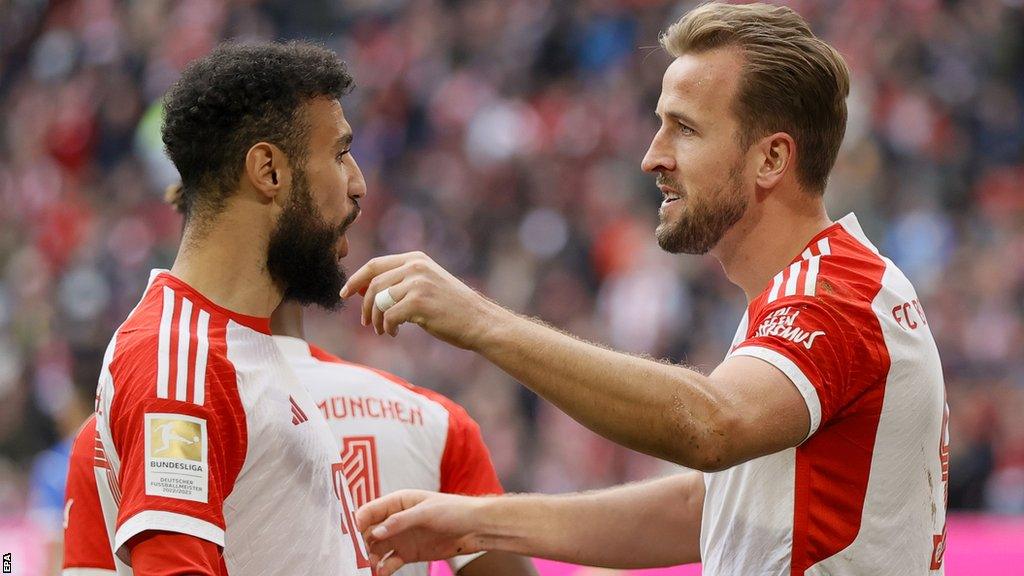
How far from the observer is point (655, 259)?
1066cm

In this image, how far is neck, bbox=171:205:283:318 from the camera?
10.6ft

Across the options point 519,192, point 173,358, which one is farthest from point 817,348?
point 519,192

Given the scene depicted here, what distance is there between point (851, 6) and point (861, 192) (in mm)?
2038

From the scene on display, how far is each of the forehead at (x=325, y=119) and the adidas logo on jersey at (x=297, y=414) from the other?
0.62 m

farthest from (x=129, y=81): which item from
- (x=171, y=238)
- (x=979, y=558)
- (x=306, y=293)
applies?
(x=306, y=293)

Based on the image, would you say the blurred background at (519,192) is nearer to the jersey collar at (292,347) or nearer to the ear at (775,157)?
the jersey collar at (292,347)

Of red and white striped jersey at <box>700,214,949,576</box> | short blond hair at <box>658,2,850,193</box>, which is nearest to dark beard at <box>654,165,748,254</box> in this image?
short blond hair at <box>658,2,850,193</box>

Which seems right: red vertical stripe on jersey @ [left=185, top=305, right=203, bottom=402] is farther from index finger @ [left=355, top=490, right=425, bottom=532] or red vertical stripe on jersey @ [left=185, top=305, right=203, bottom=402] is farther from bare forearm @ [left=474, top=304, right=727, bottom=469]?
index finger @ [left=355, top=490, right=425, bottom=532]

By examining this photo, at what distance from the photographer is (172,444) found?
283 centimetres

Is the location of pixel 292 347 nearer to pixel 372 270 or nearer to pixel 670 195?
pixel 670 195

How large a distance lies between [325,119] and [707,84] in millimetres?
956

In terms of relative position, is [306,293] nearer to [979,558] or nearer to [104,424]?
[104,424]

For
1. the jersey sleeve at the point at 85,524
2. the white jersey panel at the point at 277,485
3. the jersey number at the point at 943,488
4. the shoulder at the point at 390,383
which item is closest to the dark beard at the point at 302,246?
the white jersey panel at the point at 277,485

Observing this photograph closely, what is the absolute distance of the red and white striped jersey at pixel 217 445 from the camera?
2.82 metres
